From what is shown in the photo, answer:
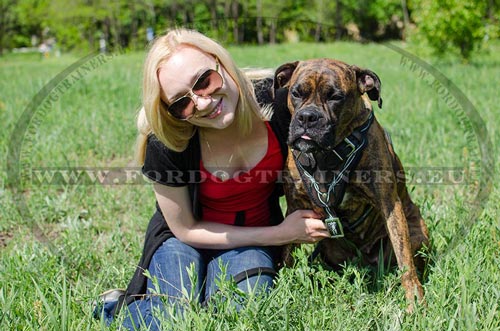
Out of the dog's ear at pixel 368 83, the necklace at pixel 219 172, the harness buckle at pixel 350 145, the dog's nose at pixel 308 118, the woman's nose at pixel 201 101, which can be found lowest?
the necklace at pixel 219 172

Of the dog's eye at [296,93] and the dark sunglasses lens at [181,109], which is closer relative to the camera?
the dark sunglasses lens at [181,109]

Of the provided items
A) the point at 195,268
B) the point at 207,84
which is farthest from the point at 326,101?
the point at 195,268

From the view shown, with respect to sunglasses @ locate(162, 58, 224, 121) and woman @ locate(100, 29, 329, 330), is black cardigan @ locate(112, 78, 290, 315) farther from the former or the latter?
sunglasses @ locate(162, 58, 224, 121)

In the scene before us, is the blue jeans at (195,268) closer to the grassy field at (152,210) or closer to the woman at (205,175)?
the woman at (205,175)

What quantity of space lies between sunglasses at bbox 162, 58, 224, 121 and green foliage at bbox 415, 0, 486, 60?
44.8 feet

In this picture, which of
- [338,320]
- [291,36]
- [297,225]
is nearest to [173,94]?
[297,225]

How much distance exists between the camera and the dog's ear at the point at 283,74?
3.04 meters

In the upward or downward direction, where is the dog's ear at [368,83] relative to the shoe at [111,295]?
upward

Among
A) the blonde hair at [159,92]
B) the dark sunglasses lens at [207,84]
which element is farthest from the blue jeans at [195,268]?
the dark sunglasses lens at [207,84]

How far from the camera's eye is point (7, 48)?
46625mm

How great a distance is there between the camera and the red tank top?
3062 millimetres

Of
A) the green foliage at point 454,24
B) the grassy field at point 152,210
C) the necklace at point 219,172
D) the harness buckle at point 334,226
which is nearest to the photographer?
the grassy field at point 152,210

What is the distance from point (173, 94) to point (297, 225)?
0.98m

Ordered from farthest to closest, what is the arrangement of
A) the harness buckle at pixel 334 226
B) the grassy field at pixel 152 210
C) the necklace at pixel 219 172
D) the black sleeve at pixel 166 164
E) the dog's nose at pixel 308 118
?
the necklace at pixel 219 172 → the black sleeve at pixel 166 164 → the harness buckle at pixel 334 226 → the dog's nose at pixel 308 118 → the grassy field at pixel 152 210
